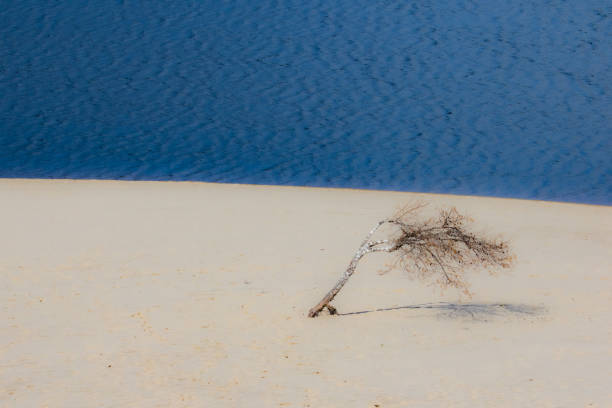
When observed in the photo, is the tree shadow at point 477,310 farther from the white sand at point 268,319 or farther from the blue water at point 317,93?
the blue water at point 317,93

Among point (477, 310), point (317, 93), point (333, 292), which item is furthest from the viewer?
point (317, 93)

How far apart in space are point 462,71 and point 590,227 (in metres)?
9.70

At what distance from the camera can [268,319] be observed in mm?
8242

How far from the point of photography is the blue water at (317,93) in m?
19.4

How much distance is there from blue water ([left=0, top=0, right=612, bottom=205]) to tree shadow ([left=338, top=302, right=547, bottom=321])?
9.27 meters

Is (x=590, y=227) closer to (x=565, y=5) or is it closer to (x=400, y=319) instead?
(x=400, y=319)

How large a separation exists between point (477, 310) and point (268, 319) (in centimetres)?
207

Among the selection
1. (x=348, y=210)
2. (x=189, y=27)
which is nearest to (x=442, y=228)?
Answer: (x=348, y=210)

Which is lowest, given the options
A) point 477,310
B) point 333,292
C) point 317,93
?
point 333,292

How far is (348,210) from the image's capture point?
14.8m

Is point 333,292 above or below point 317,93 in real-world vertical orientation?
below

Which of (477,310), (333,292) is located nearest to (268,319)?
(333,292)

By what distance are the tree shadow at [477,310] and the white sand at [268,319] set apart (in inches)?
1.5

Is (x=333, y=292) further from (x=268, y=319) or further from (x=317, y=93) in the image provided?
(x=317, y=93)
